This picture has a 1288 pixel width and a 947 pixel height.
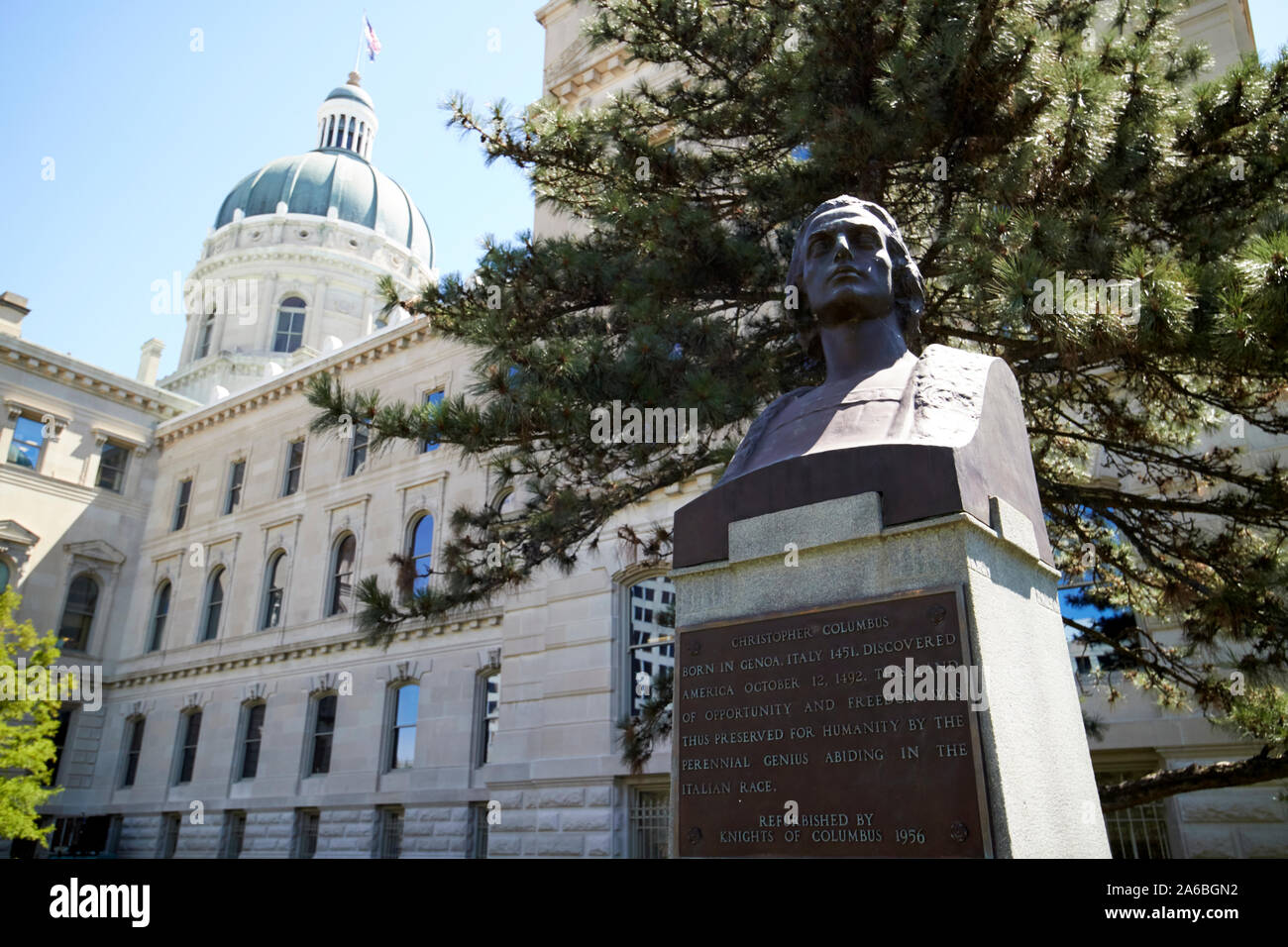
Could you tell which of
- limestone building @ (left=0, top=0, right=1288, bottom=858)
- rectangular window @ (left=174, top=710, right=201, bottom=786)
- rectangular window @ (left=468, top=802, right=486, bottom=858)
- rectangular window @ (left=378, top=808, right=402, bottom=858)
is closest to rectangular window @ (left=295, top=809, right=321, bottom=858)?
limestone building @ (left=0, top=0, right=1288, bottom=858)

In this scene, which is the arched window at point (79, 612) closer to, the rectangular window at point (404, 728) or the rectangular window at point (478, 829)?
the rectangular window at point (404, 728)

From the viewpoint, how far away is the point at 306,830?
2512 centimetres

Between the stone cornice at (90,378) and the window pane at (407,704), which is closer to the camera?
the window pane at (407,704)

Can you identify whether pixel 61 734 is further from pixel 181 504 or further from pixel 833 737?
pixel 833 737

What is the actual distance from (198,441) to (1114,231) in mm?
34283

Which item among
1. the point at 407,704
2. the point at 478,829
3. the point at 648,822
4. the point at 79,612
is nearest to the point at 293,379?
the point at 79,612

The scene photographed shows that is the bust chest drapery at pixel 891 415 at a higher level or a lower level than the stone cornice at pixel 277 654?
lower

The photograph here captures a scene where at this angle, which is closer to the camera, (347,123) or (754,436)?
(754,436)

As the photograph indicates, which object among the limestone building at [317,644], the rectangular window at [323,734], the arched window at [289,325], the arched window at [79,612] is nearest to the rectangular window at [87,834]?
the limestone building at [317,644]

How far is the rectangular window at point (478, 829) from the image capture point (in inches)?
819

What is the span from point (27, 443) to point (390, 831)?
20.0m

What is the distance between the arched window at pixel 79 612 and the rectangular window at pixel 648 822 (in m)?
24.4

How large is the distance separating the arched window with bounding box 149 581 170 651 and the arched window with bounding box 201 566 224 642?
2.00 meters

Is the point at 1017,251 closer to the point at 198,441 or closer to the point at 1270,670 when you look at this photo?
the point at 1270,670
